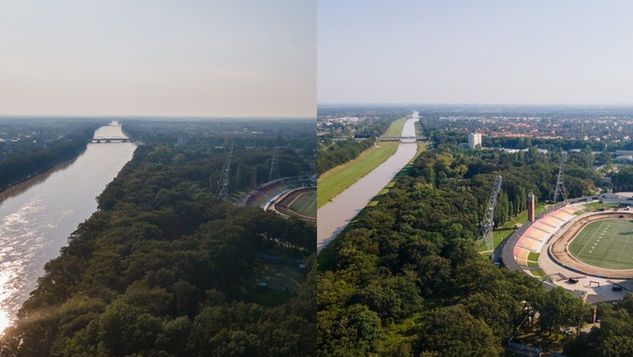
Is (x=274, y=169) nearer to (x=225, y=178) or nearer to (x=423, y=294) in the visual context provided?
(x=225, y=178)

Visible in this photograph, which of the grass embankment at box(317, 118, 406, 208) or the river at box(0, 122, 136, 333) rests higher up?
the river at box(0, 122, 136, 333)

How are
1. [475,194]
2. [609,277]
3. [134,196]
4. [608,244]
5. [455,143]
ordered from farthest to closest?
[455,143], [475,194], [608,244], [609,277], [134,196]

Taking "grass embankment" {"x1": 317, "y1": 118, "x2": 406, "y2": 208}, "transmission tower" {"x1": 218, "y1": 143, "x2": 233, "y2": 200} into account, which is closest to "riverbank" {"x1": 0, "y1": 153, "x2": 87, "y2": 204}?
"transmission tower" {"x1": 218, "y1": 143, "x2": 233, "y2": 200}

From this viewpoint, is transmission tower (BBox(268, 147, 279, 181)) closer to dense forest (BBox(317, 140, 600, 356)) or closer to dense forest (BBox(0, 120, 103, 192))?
dense forest (BBox(0, 120, 103, 192))

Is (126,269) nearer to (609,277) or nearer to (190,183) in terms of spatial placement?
(190,183)

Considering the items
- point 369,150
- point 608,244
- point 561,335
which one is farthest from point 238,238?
point 369,150

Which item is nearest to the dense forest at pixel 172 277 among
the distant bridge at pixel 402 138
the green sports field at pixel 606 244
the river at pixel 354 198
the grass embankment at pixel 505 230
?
the river at pixel 354 198

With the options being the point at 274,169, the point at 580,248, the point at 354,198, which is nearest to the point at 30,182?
the point at 274,169
